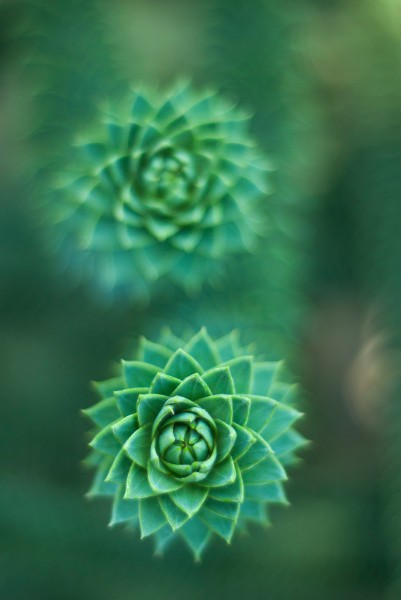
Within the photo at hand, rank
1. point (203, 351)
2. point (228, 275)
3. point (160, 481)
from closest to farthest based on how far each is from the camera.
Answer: point (160, 481) → point (203, 351) → point (228, 275)

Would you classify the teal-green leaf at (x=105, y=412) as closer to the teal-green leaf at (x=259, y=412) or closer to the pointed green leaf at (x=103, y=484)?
the pointed green leaf at (x=103, y=484)

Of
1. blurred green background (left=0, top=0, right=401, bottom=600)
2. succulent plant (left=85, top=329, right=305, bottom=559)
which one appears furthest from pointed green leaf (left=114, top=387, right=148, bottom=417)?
blurred green background (left=0, top=0, right=401, bottom=600)

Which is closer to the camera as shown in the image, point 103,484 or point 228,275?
point 103,484

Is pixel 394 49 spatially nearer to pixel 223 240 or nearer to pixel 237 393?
pixel 223 240

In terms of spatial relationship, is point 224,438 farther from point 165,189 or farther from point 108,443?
point 165,189

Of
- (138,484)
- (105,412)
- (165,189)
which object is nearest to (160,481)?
(138,484)

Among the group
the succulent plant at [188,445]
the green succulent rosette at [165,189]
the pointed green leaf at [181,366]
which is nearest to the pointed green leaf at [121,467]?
the succulent plant at [188,445]

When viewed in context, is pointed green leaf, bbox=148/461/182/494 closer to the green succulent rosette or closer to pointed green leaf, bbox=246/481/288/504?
pointed green leaf, bbox=246/481/288/504
